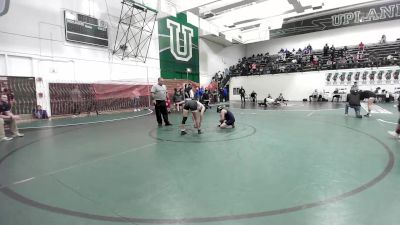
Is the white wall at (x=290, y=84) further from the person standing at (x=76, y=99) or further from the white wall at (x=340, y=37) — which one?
the person standing at (x=76, y=99)

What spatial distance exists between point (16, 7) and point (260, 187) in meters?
12.4

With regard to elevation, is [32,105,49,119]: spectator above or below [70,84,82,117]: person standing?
below

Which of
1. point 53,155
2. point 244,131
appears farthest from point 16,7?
point 244,131

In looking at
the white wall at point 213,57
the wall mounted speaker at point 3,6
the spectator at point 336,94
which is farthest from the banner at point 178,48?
the wall mounted speaker at point 3,6

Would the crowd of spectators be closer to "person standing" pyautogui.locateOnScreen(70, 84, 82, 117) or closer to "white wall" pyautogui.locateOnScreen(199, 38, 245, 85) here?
"white wall" pyautogui.locateOnScreen(199, 38, 245, 85)

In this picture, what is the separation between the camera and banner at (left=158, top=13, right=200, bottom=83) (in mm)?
17562

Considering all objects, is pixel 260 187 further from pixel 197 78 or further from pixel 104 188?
pixel 197 78

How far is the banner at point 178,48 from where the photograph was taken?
17562mm

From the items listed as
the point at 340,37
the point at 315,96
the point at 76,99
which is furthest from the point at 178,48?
the point at 340,37

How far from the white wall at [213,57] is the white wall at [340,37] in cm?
370

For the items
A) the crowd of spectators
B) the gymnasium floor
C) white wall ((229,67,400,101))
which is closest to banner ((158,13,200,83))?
the crowd of spectators

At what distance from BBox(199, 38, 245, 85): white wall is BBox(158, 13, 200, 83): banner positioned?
1.09 metres

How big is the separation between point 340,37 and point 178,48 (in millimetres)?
16620

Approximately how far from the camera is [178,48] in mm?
19000
